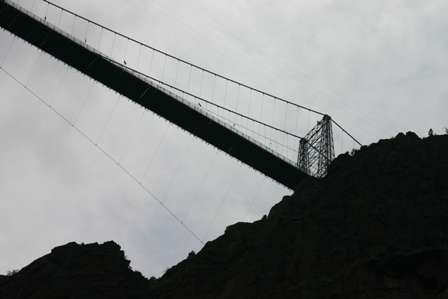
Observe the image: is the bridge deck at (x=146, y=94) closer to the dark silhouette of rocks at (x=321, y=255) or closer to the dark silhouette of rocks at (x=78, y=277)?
the dark silhouette of rocks at (x=321, y=255)

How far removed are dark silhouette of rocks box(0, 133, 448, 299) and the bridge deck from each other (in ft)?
75.8

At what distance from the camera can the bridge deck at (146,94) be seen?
170 feet

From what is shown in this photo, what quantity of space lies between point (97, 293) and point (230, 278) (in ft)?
19.1

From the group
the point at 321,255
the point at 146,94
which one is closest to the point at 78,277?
the point at 321,255

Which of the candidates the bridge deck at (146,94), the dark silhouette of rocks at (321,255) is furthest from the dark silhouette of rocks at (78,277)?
the bridge deck at (146,94)

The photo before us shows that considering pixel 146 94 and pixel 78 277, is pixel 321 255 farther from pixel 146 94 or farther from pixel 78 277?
pixel 146 94

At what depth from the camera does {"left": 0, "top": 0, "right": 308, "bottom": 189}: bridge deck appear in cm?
5169

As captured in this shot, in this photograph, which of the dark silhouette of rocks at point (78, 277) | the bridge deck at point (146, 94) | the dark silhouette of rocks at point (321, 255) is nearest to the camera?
the dark silhouette of rocks at point (321, 255)

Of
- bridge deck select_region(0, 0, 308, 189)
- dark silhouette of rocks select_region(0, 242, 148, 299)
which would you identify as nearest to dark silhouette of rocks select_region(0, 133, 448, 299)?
dark silhouette of rocks select_region(0, 242, 148, 299)

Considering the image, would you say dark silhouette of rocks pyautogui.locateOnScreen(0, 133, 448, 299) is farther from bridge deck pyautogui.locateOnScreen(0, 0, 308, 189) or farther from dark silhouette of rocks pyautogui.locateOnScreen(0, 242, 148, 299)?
bridge deck pyautogui.locateOnScreen(0, 0, 308, 189)

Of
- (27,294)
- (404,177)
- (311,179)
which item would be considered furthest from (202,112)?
(27,294)

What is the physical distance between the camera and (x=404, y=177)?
29.8 m

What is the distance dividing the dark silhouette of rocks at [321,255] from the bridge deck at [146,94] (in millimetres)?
23111

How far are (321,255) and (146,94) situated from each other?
3246cm
